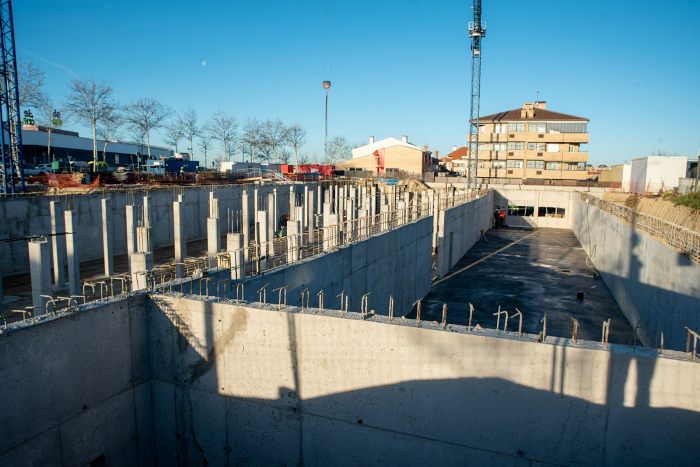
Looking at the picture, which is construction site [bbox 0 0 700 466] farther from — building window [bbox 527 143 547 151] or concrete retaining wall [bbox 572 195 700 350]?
building window [bbox 527 143 547 151]

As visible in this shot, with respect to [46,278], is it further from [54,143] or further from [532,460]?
[54,143]

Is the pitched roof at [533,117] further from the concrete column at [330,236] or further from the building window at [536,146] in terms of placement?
the concrete column at [330,236]

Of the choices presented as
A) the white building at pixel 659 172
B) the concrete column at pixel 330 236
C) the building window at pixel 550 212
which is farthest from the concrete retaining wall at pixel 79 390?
the building window at pixel 550 212

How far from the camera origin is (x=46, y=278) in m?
9.73

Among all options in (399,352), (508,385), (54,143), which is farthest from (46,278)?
(54,143)

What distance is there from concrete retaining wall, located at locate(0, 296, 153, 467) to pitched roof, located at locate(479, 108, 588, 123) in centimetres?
6861

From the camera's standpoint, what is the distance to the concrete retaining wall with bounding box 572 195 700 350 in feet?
42.2

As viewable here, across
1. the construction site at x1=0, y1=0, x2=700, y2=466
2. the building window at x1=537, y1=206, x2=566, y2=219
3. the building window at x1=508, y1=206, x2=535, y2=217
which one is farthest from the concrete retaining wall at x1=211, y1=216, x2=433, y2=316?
the building window at x1=537, y1=206, x2=566, y2=219

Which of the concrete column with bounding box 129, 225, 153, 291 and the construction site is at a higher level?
the concrete column with bounding box 129, 225, 153, 291

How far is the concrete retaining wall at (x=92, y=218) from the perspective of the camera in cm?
1677

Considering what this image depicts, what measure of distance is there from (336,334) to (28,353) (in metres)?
4.44

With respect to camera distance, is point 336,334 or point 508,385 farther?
point 336,334

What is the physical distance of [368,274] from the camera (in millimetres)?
16578

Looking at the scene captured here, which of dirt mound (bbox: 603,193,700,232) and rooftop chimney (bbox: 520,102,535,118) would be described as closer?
dirt mound (bbox: 603,193,700,232)
